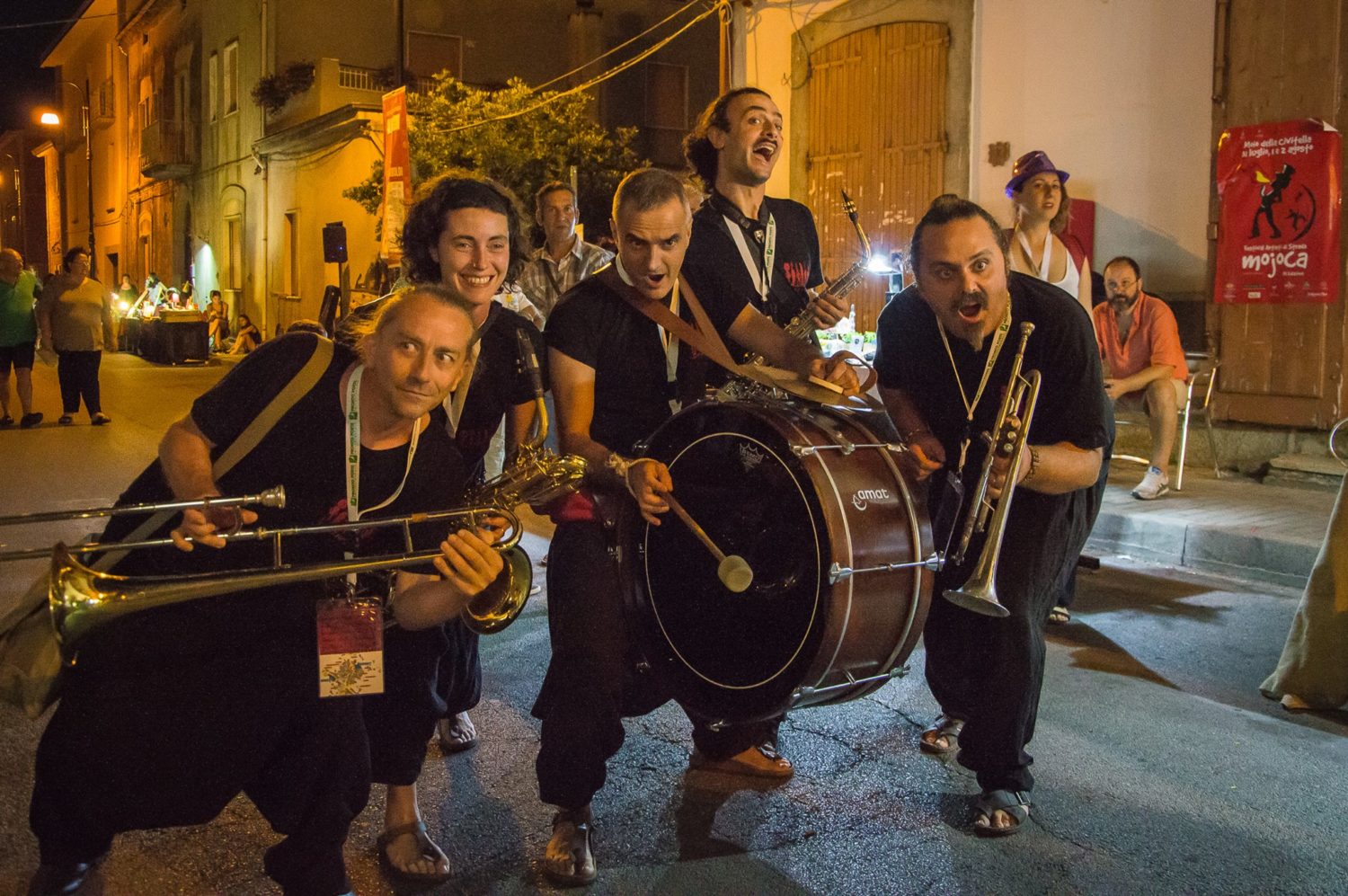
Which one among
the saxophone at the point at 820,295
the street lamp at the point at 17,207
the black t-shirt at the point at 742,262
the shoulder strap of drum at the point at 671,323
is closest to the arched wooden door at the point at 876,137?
the black t-shirt at the point at 742,262

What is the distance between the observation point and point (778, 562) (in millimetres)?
3646

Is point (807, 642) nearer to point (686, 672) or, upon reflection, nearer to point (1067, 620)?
point (686, 672)

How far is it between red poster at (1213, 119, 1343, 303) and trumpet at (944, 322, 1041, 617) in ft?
21.6

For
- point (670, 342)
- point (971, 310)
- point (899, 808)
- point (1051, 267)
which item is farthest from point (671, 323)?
point (1051, 267)

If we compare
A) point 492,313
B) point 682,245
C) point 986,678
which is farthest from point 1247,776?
point 492,313

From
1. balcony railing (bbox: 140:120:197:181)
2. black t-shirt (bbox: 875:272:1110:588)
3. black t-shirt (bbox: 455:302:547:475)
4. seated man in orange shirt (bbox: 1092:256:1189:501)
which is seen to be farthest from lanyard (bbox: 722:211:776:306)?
balcony railing (bbox: 140:120:197:181)

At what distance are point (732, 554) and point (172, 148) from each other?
1559 inches

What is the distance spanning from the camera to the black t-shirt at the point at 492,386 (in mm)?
Result: 4059

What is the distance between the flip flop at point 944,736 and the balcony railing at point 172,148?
126 ft

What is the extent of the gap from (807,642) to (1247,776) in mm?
1804

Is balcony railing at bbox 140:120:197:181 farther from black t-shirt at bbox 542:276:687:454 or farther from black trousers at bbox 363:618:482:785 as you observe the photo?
black trousers at bbox 363:618:482:785

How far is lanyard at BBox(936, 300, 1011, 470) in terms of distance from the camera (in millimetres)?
3869

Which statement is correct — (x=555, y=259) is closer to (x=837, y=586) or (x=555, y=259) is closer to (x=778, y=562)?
(x=778, y=562)

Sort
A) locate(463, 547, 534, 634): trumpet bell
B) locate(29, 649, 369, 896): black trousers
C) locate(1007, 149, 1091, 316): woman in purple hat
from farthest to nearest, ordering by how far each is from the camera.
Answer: locate(1007, 149, 1091, 316): woman in purple hat < locate(463, 547, 534, 634): trumpet bell < locate(29, 649, 369, 896): black trousers
